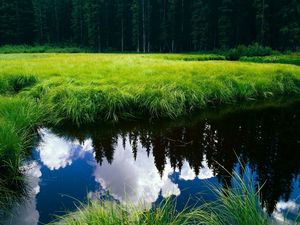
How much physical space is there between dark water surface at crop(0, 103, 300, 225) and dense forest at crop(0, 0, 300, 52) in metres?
32.6

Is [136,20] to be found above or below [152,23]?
above

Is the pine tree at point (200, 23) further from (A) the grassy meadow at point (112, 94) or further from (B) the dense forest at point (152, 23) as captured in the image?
(A) the grassy meadow at point (112, 94)

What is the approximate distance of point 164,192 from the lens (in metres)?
4.17

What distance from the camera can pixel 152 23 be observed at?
48.5 meters

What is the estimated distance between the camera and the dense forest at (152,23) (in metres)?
37.5

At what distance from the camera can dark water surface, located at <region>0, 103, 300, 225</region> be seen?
4.01 meters

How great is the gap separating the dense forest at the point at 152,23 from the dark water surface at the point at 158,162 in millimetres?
32647

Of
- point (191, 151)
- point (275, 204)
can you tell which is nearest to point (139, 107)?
point (191, 151)

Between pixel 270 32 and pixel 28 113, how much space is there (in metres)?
38.1

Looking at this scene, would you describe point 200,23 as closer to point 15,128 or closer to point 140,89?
point 140,89

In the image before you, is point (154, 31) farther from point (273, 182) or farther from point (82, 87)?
point (273, 182)

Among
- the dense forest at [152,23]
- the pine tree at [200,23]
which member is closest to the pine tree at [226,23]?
the dense forest at [152,23]

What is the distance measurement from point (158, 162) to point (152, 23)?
46.0 metres

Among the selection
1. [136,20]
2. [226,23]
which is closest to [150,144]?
[226,23]
